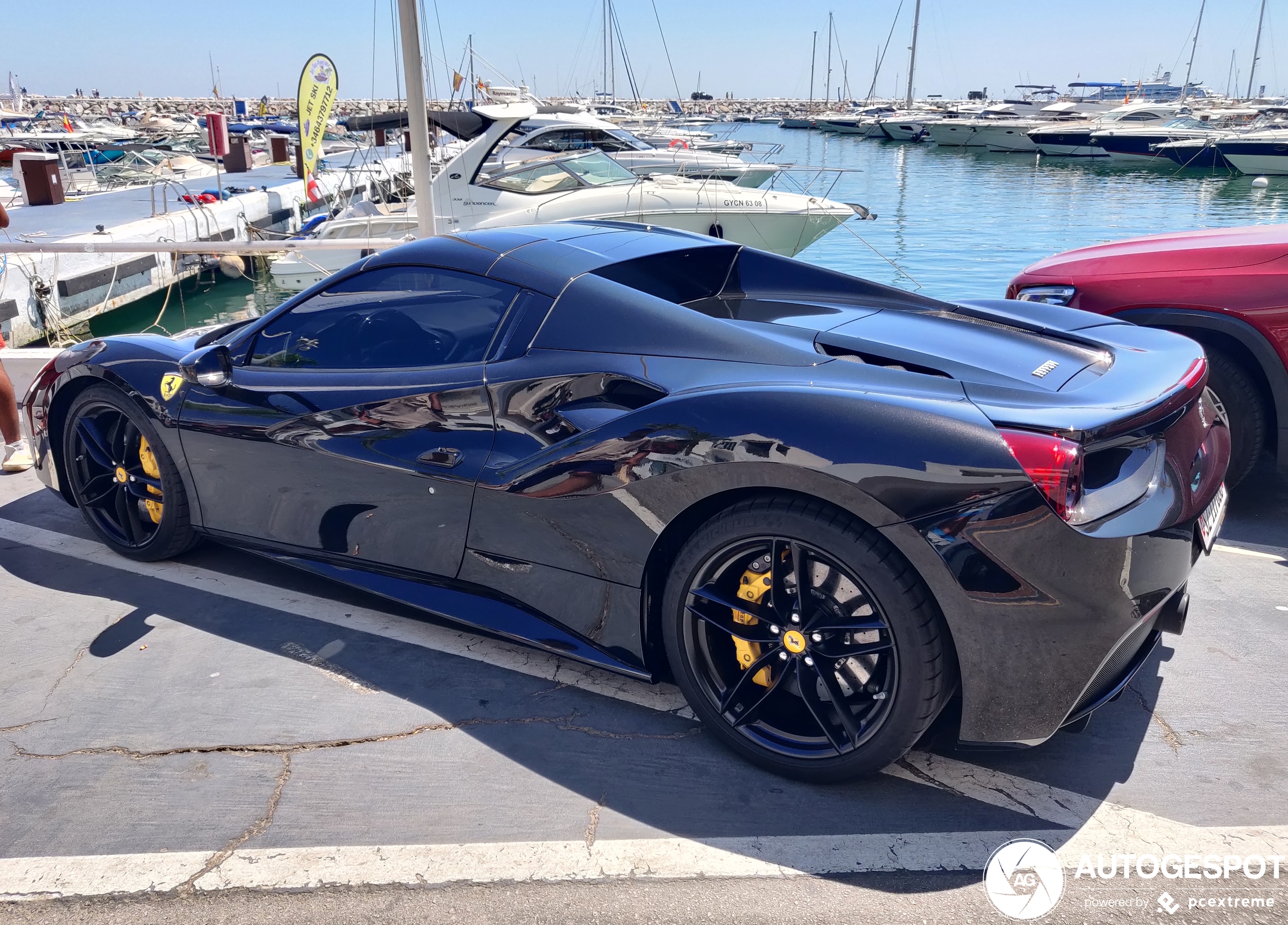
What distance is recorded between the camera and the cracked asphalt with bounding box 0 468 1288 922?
7.33ft

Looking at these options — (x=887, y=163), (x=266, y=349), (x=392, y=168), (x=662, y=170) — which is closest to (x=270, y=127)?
(x=887, y=163)

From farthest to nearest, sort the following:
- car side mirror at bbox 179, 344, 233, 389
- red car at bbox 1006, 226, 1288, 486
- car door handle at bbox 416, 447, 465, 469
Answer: red car at bbox 1006, 226, 1288, 486
car side mirror at bbox 179, 344, 233, 389
car door handle at bbox 416, 447, 465, 469

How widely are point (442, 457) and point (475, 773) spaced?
0.94m

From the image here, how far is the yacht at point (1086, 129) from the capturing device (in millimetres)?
45500

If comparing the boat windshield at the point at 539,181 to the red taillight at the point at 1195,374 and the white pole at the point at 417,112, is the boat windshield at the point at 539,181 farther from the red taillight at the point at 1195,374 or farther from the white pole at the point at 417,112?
the red taillight at the point at 1195,374

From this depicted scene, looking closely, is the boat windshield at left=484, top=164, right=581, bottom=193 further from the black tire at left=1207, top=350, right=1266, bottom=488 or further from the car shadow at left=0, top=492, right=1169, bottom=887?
the car shadow at left=0, top=492, right=1169, bottom=887

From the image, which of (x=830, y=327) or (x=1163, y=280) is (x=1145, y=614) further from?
(x=1163, y=280)

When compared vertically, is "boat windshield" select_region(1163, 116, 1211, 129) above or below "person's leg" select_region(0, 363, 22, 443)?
above

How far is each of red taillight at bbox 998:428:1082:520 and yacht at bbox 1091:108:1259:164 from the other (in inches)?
1770

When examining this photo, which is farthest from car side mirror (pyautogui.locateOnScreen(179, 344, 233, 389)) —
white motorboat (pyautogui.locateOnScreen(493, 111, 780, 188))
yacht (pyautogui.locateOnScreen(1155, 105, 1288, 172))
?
yacht (pyautogui.locateOnScreen(1155, 105, 1288, 172))

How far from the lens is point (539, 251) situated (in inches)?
125

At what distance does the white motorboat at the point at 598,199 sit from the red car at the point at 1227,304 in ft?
26.8

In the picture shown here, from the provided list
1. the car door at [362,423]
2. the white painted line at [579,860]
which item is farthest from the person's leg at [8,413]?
the white painted line at [579,860]

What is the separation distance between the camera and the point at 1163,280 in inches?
175
